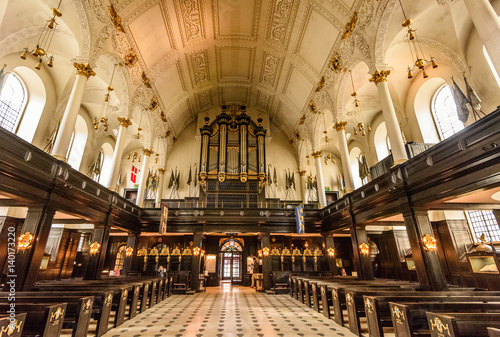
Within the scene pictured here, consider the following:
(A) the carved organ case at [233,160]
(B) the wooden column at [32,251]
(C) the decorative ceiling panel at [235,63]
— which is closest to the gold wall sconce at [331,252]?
(A) the carved organ case at [233,160]

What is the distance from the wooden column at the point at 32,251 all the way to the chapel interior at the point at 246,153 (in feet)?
0.12

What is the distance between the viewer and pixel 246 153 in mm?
17688

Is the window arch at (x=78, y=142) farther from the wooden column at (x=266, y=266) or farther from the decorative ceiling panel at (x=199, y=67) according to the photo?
the wooden column at (x=266, y=266)

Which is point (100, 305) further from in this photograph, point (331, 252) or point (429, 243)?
point (331, 252)

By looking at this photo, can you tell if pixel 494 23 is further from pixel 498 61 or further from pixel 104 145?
pixel 104 145

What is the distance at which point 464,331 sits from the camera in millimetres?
2689

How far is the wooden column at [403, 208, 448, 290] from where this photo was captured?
6.23 meters

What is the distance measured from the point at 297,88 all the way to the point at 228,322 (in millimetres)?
13402

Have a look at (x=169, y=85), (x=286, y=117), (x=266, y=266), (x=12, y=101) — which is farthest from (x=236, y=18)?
(x=266, y=266)

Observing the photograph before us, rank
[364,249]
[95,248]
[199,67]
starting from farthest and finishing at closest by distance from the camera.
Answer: [199,67], [364,249], [95,248]

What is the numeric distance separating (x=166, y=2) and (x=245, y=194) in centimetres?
1141

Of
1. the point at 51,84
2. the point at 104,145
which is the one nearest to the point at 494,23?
the point at 51,84

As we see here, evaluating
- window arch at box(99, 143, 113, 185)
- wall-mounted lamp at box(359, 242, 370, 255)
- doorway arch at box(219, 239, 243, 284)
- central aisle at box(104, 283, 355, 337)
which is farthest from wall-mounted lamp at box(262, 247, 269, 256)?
window arch at box(99, 143, 113, 185)

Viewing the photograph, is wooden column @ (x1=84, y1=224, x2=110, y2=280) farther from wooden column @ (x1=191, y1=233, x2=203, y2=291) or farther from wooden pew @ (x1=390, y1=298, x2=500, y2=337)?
wooden pew @ (x1=390, y1=298, x2=500, y2=337)
